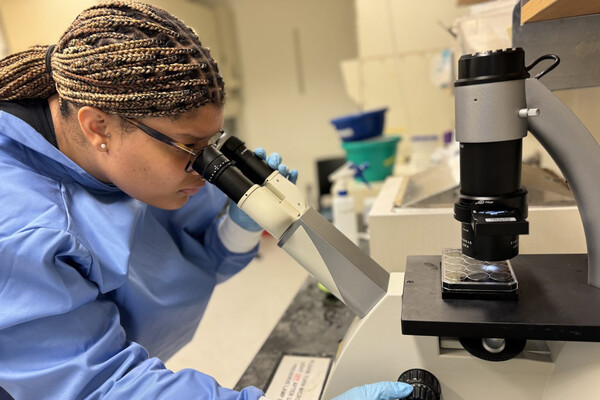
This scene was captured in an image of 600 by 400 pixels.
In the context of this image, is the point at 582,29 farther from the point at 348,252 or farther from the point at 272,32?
→ the point at 272,32

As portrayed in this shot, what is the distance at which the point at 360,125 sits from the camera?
224cm

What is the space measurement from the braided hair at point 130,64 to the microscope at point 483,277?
0.39 ft

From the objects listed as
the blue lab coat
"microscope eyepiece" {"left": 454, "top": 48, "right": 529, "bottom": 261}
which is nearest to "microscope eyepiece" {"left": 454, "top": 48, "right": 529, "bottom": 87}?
"microscope eyepiece" {"left": 454, "top": 48, "right": 529, "bottom": 261}

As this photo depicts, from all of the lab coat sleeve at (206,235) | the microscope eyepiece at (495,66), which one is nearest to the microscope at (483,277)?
the microscope eyepiece at (495,66)

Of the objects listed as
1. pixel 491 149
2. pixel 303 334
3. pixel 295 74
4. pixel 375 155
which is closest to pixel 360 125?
pixel 375 155

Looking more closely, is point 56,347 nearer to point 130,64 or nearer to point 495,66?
point 130,64

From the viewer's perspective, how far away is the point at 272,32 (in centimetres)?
395

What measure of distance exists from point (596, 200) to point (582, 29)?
38 centimetres

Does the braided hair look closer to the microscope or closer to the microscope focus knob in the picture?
the microscope

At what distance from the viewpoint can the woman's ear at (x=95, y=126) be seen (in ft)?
2.23

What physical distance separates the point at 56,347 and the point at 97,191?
312 millimetres

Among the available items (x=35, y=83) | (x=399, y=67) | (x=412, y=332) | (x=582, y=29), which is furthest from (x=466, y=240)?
(x=399, y=67)

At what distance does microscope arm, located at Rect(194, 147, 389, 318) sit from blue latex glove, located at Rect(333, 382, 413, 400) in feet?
0.34

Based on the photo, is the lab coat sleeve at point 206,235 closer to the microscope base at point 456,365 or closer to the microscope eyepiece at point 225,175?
the microscope eyepiece at point 225,175
